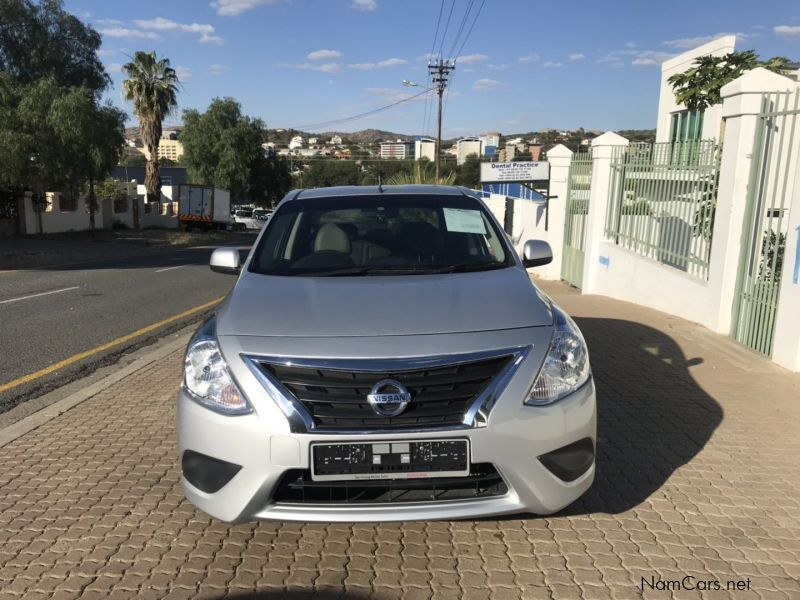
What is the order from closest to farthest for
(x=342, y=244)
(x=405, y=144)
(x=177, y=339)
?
1. (x=342, y=244)
2. (x=177, y=339)
3. (x=405, y=144)

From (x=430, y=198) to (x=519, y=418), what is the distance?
224 centimetres

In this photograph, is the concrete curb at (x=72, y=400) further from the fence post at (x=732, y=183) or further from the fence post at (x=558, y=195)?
the fence post at (x=558, y=195)

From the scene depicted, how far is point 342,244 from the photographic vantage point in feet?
13.9

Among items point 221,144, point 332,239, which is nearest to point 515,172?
point 332,239

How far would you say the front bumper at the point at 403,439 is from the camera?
A: 2699mm

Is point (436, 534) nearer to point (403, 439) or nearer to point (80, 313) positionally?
point (403, 439)

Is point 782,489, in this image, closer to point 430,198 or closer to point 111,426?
point 430,198

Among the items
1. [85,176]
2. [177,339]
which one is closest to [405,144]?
[85,176]

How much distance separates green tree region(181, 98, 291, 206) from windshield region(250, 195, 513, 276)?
154 feet

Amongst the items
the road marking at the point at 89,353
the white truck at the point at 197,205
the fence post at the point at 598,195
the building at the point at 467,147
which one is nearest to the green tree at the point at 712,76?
the fence post at the point at 598,195

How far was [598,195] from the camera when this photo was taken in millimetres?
11273

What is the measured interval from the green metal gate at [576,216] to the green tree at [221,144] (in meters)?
39.6

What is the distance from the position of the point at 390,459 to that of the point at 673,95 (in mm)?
23454

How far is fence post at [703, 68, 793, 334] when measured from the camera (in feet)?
21.2
